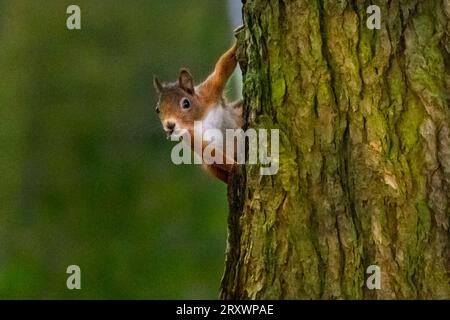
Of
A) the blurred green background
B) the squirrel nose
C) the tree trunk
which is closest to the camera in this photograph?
the tree trunk

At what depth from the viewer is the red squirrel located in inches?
158

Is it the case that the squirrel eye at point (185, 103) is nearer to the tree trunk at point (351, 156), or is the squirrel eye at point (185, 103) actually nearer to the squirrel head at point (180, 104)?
the squirrel head at point (180, 104)

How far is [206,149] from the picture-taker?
3.93m

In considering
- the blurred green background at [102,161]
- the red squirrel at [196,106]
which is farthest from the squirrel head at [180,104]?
the blurred green background at [102,161]

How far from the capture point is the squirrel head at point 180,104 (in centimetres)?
403

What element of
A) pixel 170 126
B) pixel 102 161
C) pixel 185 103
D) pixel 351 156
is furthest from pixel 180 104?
pixel 102 161

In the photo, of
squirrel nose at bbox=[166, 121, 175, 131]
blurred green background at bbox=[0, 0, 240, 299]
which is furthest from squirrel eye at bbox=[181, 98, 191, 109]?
blurred green background at bbox=[0, 0, 240, 299]

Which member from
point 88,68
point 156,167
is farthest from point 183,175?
point 88,68

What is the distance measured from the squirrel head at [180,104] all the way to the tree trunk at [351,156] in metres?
0.80

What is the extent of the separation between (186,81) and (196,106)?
12 centimetres

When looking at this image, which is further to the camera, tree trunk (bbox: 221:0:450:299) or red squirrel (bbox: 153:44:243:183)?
red squirrel (bbox: 153:44:243:183)

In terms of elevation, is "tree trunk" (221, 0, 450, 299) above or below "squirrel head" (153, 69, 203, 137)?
below

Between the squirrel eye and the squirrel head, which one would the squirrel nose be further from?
the squirrel eye

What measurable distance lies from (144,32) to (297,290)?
3.75 meters
